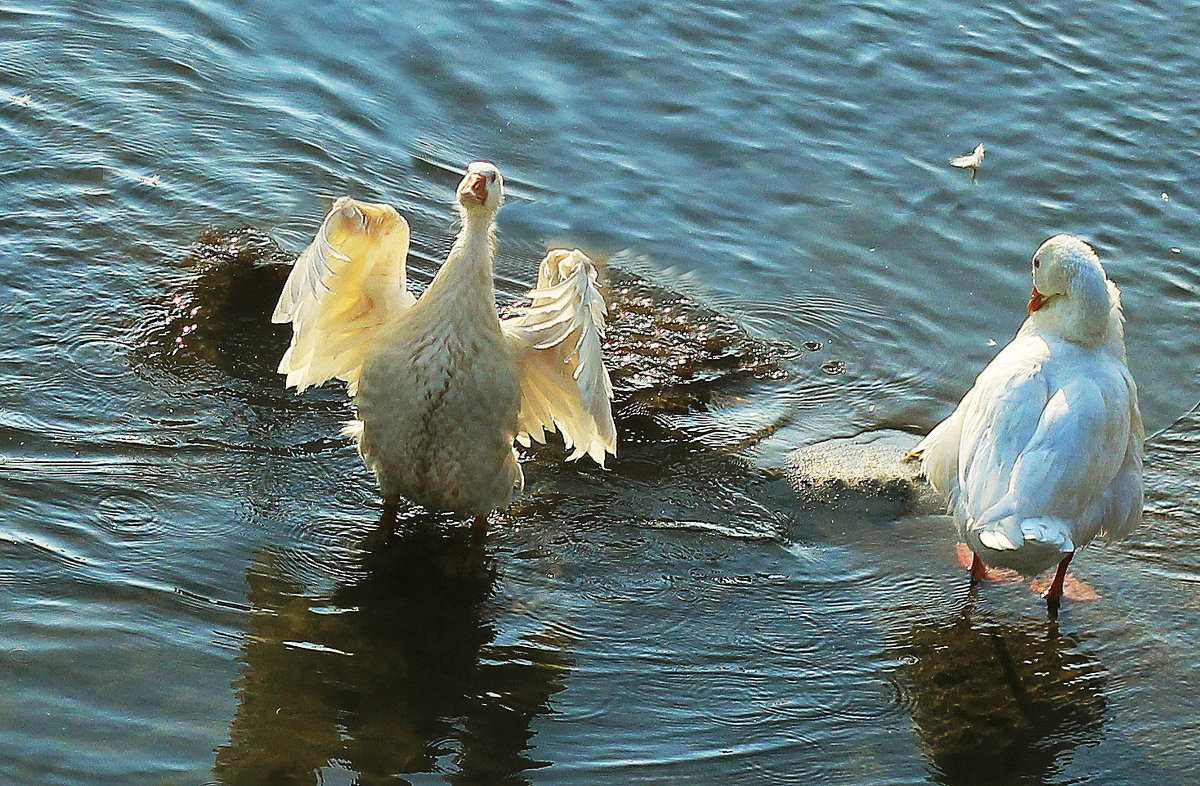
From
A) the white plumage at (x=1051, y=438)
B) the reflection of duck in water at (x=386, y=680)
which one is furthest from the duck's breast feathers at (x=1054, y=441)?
the reflection of duck in water at (x=386, y=680)

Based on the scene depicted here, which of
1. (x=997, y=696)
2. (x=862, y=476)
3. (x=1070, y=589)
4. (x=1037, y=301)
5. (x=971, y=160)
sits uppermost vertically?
(x=971, y=160)

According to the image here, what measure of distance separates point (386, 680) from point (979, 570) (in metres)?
2.55

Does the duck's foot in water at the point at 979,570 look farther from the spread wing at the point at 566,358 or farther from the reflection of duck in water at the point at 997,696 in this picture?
the spread wing at the point at 566,358

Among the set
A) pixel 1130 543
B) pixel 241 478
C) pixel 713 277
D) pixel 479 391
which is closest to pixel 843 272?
pixel 713 277

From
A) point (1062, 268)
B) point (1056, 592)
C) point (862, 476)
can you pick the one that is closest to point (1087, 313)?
point (1062, 268)

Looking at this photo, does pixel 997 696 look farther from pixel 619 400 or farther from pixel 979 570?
pixel 619 400

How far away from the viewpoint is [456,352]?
5.46m

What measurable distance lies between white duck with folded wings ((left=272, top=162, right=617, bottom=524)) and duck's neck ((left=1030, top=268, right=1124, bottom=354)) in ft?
6.18

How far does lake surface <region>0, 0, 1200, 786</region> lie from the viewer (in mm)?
4766

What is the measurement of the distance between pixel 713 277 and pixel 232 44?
375cm

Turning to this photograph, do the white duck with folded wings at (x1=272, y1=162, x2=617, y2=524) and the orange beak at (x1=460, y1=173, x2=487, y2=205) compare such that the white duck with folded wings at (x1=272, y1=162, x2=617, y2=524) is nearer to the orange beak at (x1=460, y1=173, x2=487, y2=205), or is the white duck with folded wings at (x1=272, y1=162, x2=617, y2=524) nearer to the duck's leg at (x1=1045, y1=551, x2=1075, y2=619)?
the orange beak at (x1=460, y1=173, x2=487, y2=205)

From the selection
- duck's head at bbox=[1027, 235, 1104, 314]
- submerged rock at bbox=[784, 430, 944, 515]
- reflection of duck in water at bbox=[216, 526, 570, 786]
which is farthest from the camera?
submerged rock at bbox=[784, 430, 944, 515]

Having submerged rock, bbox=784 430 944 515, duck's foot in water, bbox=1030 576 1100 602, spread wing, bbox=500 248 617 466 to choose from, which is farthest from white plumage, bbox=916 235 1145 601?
spread wing, bbox=500 248 617 466

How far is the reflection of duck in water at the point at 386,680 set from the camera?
4.46 m
